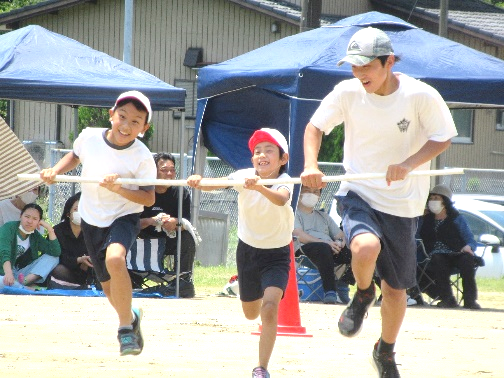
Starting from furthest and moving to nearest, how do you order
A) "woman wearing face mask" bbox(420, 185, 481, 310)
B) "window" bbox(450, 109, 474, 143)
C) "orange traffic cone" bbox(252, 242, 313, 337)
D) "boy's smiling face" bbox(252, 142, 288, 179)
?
A: "window" bbox(450, 109, 474, 143), "woman wearing face mask" bbox(420, 185, 481, 310), "orange traffic cone" bbox(252, 242, 313, 337), "boy's smiling face" bbox(252, 142, 288, 179)

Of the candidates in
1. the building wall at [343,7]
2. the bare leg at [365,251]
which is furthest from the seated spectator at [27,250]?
the building wall at [343,7]

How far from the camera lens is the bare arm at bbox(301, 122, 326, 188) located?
22.8ft

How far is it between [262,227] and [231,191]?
13.1 m

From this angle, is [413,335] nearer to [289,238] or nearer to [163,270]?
[289,238]

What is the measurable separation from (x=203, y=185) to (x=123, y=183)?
0.55m

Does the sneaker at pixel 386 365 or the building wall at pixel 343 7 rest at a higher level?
the building wall at pixel 343 7

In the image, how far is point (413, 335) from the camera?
10.7 metres

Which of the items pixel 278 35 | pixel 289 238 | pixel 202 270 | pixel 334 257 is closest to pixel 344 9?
pixel 278 35

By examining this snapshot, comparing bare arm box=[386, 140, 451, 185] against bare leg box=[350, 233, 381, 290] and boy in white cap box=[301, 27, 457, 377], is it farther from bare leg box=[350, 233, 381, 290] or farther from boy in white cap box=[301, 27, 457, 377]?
bare leg box=[350, 233, 381, 290]

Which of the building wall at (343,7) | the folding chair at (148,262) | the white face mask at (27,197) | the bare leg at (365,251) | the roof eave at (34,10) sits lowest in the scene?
the folding chair at (148,262)

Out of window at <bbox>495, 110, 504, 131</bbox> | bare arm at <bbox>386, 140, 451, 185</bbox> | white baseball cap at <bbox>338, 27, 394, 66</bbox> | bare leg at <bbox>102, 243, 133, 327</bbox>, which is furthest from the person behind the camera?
window at <bbox>495, 110, 504, 131</bbox>

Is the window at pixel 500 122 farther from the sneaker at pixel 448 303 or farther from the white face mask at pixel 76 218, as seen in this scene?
the white face mask at pixel 76 218

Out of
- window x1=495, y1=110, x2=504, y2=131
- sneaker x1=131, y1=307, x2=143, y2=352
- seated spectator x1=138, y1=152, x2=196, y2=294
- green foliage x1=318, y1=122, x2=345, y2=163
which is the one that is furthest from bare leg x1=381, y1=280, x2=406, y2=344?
window x1=495, y1=110, x2=504, y2=131

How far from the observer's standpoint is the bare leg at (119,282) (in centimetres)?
767
